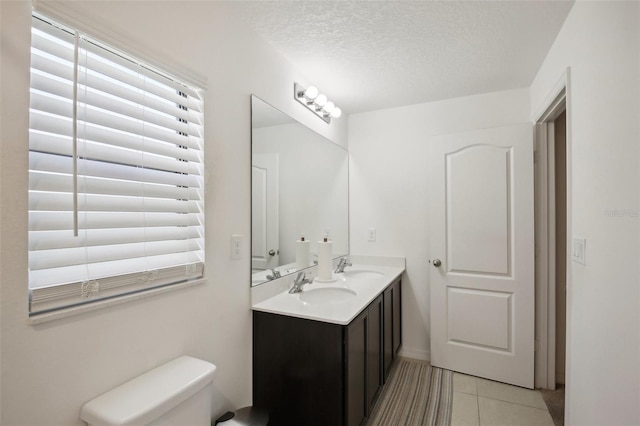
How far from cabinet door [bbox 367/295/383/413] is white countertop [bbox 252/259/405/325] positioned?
0.35 ft

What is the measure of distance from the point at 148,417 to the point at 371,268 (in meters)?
2.13

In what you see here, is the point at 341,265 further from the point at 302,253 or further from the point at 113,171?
the point at 113,171

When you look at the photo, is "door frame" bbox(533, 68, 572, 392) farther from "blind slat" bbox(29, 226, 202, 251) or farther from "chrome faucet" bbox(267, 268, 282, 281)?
"blind slat" bbox(29, 226, 202, 251)

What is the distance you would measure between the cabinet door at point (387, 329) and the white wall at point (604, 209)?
999 millimetres

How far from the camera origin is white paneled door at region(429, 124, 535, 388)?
2.24 meters

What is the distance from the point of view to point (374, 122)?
2936mm

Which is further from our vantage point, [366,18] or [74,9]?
[366,18]

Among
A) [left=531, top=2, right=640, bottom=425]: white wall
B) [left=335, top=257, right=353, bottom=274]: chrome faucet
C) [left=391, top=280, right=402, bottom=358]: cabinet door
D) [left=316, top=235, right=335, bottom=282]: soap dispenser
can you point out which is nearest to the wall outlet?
[left=316, top=235, right=335, bottom=282]: soap dispenser

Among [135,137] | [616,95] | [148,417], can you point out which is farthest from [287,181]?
[616,95]

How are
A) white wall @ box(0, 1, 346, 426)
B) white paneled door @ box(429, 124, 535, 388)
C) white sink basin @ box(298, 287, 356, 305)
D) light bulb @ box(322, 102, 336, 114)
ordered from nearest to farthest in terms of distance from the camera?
white wall @ box(0, 1, 346, 426) < white sink basin @ box(298, 287, 356, 305) < white paneled door @ box(429, 124, 535, 388) < light bulb @ box(322, 102, 336, 114)

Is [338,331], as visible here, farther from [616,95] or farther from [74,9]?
[74,9]

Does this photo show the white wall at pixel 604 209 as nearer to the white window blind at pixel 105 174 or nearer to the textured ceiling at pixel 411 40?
the textured ceiling at pixel 411 40

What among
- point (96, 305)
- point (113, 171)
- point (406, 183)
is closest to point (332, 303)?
point (96, 305)

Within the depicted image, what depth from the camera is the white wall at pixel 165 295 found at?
0.79m
